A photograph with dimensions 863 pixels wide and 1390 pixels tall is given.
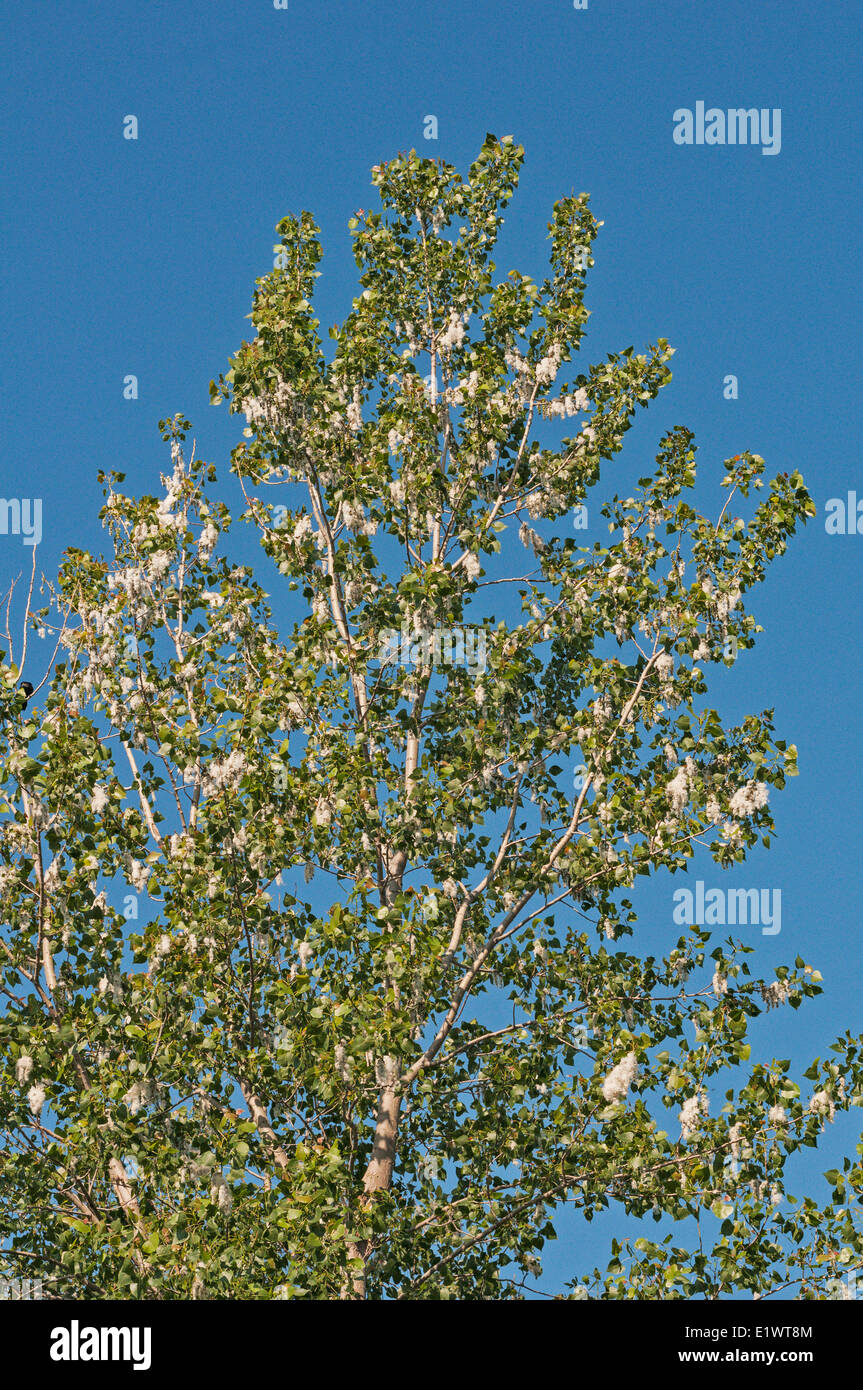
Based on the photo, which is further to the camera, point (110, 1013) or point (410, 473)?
point (410, 473)

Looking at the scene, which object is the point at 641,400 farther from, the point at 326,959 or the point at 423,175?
the point at 326,959

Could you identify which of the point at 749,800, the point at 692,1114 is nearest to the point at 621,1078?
the point at 692,1114

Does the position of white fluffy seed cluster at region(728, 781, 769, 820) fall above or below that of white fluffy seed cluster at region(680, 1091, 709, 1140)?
above

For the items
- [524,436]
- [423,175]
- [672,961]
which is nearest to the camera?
[672,961]

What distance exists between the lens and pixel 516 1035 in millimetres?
13609

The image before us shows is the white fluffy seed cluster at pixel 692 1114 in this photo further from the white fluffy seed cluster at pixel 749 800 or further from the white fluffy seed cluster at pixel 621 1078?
the white fluffy seed cluster at pixel 749 800

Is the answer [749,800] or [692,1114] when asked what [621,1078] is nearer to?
[692,1114]

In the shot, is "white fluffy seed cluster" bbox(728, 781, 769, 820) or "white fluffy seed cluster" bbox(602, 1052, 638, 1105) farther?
"white fluffy seed cluster" bbox(728, 781, 769, 820)

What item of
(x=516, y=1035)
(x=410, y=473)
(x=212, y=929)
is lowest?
(x=516, y=1035)

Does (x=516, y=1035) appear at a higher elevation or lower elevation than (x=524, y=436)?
lower

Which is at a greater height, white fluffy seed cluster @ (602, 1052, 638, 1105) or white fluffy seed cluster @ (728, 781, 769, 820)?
white fluffy seed cluster @ (728, 781, 769, 820)

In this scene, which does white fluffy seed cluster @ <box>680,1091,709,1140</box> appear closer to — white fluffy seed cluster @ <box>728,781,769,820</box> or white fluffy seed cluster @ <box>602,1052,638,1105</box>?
white fluffy seed cluster @ <box>602,1052,638,1105</box>

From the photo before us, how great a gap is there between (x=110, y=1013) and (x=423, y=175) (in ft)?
33.9

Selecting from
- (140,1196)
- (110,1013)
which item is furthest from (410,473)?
(140,1196)
